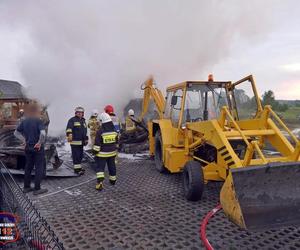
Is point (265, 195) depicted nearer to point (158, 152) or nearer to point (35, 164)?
point (158, 152)

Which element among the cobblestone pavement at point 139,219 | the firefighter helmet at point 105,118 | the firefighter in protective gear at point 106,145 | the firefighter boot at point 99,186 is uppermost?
the firefighter helmet at point 105,118

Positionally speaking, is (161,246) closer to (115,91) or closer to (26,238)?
(26,238)

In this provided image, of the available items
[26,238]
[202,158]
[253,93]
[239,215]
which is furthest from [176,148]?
[26,238]

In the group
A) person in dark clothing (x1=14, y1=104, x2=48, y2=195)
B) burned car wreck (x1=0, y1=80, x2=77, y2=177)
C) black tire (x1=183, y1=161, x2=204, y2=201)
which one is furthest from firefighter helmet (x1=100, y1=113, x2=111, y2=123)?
black tire (x1=183, y1=161, x2=204, y2=201)

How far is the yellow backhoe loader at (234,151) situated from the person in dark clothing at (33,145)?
2286mm

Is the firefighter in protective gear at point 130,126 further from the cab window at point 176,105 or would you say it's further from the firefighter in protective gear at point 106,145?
the firefighter in protective gear at point 106,145

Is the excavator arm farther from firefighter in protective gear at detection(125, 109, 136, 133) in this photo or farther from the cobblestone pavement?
the cobblestone pavement

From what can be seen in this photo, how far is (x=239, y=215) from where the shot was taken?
3043 mm

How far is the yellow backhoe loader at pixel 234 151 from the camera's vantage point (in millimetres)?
3223

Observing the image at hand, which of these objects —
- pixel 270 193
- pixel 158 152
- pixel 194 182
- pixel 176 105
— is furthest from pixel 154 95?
pixel 270 193

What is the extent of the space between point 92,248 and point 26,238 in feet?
2.42

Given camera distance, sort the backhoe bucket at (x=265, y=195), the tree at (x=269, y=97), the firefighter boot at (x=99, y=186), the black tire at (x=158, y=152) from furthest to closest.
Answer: the tree at (x=269, y=97), the black tire at (x=158, y=152), the firefighter boot at (x=99, y=186), the backhoe bucket at (x=265, y=195)

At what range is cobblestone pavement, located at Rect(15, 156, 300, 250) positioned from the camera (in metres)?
3.33

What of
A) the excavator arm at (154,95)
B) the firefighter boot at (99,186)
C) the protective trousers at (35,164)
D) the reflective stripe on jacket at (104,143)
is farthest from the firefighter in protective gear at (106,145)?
the excavator arm at (154,95)
